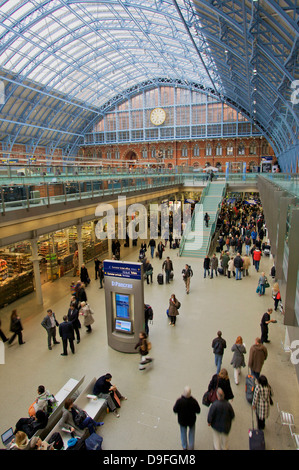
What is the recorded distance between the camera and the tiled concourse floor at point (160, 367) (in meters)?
5.88

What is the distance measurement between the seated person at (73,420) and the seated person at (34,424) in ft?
1.07

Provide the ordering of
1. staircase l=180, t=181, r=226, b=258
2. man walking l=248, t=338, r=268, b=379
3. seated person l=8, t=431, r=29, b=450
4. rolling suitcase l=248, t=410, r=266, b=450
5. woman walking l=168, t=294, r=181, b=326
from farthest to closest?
staircase l=180, t=181, r=226, b=258 < woman walking l=168, t=294, r=181, b=326 < man walking l=248, t=338, r=268, b=379 < rolling suitcase l=248, t=410, r=266, b=450 < seated person l=8, t=431, r=29, b=450

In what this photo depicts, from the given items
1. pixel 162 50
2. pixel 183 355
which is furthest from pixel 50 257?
pixel 162 50

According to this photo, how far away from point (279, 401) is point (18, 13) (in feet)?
129

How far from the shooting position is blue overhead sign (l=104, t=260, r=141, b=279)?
8.28 metres

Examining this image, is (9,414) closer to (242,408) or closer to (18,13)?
(242,408)

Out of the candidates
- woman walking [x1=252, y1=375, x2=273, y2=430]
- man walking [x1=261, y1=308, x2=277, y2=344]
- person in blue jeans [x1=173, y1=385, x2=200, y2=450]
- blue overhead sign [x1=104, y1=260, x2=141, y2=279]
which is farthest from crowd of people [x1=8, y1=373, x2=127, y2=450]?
man walking [x1=261, y1=308, x2=277, y2=344]

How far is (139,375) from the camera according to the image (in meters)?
7.60

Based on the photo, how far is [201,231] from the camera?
69.5 ft

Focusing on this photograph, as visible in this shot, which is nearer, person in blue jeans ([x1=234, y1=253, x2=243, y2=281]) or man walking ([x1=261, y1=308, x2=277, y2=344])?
man walking ([x1=261, y1=308, x2=277, y2=344])

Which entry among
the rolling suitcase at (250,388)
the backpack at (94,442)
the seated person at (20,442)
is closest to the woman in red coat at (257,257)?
the rolling suitcase at (250,388)

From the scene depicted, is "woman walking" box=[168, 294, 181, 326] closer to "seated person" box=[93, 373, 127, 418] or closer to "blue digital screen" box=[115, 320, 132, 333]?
"blue digital screen" box=[115, 320, 132, 333]

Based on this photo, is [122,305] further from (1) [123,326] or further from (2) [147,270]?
(2) [147,270]

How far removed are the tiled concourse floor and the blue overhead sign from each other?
7.41 feet
